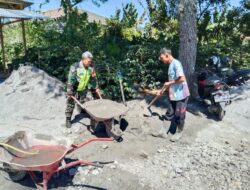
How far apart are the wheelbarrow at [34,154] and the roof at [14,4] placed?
10.4 metres

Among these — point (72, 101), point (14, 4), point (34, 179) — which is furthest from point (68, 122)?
point (14, 4)

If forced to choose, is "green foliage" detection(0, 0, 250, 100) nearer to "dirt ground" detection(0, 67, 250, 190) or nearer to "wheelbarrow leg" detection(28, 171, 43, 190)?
"dirt ground" detection(0, 67, 250, 190)

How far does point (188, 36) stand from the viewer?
732 centimetres

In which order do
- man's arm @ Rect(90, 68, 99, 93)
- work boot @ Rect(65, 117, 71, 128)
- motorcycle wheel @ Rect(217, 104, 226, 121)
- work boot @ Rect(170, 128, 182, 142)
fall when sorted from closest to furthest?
work boot @ Rect(170, 128, 182, 142)
man's arm @ Rect(90, 68, 99, 93)
work boot @ Rect(65, 117, 71, 128)
motorcycle wheel @ Rect(217, 104, 226, 121)

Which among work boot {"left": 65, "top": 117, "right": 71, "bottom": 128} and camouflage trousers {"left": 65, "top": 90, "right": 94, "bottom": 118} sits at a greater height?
camouflage trousers {"left": 65, "top": 90, "right": 94, "bottom": 118}

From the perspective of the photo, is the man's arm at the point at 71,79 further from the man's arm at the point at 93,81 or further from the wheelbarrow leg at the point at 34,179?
the wheelbarrow leg at the point at 34,179

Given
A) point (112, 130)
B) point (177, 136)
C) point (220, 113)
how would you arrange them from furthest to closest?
1. point (220, 113)
2. point (177, 136)
3. point (112, 130)

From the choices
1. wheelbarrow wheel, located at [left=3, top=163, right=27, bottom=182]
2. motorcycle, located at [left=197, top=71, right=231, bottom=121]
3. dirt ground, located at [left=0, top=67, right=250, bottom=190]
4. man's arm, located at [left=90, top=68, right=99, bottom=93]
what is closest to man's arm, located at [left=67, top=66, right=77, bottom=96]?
man's arm, located at [left=90, top=68, right=99, bottom=93]

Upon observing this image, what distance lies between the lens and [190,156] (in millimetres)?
5324

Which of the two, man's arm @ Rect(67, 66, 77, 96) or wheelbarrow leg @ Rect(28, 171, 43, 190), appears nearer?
wheelbarrow leg @ Rect(28, 171, 43, 190)

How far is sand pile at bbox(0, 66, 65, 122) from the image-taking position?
7402mm

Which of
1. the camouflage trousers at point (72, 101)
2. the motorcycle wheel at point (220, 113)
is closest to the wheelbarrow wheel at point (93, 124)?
the camouflage trousers at point (72, 101)

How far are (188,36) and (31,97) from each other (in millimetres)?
4212

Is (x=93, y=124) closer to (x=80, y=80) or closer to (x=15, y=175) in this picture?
(x=80, y=80)
